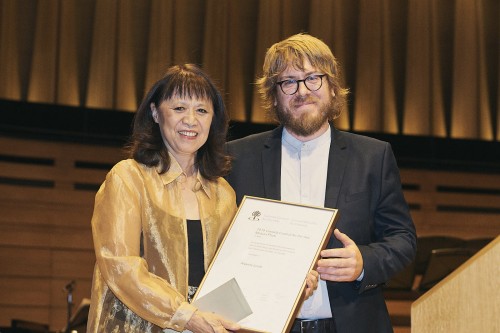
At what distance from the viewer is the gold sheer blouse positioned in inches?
85.0

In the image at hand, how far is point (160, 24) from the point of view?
804 cm

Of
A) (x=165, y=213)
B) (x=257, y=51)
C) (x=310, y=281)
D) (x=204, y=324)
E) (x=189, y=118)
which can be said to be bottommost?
(x=204, y=324)

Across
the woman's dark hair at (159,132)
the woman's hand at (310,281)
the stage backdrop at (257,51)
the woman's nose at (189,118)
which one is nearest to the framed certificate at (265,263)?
the woman's hand at (310,281)

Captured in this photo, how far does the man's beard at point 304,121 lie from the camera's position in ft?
9.04

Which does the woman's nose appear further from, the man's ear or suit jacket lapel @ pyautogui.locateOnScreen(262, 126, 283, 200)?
suit jacket lapel @ pyautogui.locateOnScreen(262, 126, 283, 200)

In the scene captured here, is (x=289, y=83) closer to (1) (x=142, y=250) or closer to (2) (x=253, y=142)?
(2) (x=253, y=142)

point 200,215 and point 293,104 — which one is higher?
point 293,104

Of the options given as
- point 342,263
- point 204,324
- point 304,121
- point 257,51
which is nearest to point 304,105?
point 304,121

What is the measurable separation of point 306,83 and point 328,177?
0.36 metres

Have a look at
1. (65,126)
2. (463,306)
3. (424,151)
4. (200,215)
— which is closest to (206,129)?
(200,215)

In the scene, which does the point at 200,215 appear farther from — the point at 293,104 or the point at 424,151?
the point at 424,151

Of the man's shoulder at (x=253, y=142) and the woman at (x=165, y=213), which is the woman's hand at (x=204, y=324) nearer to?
the woman at (x=165, y=213)

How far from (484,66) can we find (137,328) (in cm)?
747

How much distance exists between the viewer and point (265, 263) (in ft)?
7.69
